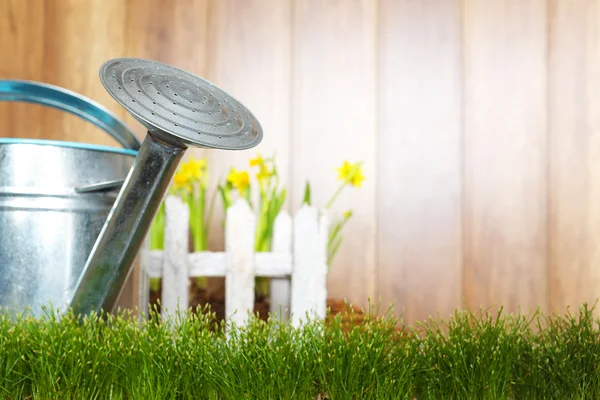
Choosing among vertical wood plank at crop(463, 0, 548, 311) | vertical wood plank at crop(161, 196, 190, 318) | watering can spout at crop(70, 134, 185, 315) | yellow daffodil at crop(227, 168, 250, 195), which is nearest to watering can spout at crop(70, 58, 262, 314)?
watering can spout at crop(70, 134, 185, 315)

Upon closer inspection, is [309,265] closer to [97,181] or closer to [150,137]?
[97,181]

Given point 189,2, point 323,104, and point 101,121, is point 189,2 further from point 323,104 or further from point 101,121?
point 101,121

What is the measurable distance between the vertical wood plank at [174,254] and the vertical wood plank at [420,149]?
65 cm

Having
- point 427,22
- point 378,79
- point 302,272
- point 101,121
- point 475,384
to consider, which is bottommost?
point 475,384

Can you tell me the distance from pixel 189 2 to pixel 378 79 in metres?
0.62

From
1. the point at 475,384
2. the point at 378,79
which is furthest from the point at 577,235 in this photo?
the point at 475,384

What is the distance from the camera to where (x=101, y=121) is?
1172 millimetres

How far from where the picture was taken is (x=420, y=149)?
2.00 m

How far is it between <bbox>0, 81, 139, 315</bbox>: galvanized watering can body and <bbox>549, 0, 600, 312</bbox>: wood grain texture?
1436mm

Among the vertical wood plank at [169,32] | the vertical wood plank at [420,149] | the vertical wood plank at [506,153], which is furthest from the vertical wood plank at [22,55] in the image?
the vertical wood plank at [506,153]

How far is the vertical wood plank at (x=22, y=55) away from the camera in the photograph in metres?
1.88

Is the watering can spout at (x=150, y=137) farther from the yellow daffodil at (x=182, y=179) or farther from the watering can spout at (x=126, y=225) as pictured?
the yellow daffodil at (x=182, y=179)

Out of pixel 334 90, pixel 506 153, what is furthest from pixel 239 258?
pixel 506 153

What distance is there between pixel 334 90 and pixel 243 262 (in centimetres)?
69
